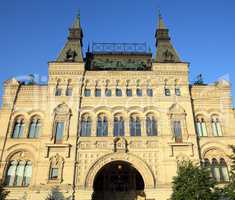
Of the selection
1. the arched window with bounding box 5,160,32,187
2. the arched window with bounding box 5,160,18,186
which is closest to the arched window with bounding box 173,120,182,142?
the arched window with bounding box 5,160,32,187

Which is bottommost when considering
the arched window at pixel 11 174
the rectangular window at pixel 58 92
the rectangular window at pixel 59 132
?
the arched window at pixel 11 174

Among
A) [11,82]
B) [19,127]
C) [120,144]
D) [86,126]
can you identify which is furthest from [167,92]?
[11,82]

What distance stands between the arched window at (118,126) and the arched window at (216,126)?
11.2m

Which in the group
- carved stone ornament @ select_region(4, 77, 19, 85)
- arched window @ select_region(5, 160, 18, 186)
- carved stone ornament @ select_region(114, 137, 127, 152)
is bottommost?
arched window @ select_region(5, 160, 18, 186)

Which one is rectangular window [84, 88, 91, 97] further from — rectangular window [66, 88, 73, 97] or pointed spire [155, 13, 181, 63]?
pointed spire [155, 13, 181, 63]

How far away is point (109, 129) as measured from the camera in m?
32.5

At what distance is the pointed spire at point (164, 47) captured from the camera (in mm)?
38062

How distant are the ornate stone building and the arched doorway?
0.12 m

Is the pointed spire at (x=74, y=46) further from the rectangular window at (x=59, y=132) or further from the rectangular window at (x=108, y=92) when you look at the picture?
the rectangular window at (x=59, y=132)

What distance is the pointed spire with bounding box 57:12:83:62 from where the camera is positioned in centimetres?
3762

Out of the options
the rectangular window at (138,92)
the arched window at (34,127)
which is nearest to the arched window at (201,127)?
the rectangular window at (138,92)

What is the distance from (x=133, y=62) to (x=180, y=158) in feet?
51.2

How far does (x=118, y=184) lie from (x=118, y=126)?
7185mm

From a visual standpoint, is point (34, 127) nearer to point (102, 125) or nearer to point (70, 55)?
point (102, 125)
